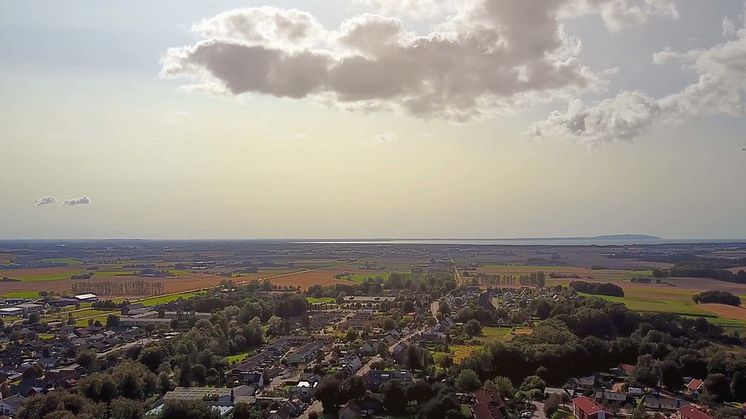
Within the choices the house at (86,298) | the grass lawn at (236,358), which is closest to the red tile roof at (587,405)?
the grass lawn at (236,358)

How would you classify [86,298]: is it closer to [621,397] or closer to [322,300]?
[322,300]

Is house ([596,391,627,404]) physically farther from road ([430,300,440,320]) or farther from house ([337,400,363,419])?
road ([430,300,440,320])

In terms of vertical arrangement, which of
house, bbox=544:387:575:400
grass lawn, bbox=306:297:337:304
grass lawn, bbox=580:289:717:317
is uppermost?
grass lawn, bbox=580:289:717:317

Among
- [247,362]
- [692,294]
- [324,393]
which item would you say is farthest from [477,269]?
[324,393]

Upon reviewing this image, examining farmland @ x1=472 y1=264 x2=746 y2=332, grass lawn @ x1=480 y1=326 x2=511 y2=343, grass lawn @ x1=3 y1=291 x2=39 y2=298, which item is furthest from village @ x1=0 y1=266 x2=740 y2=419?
grass lawn @ x1=3 y1=291 x2=39 y2=298

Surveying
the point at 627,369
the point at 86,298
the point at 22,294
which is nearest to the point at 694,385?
the point at 627,369

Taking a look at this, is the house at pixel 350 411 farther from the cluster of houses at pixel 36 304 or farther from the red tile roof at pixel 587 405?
the cluster of houses at pixel 36 304

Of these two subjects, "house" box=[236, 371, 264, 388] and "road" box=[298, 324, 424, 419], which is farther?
"house" box=[236, 371, 264, 388]
